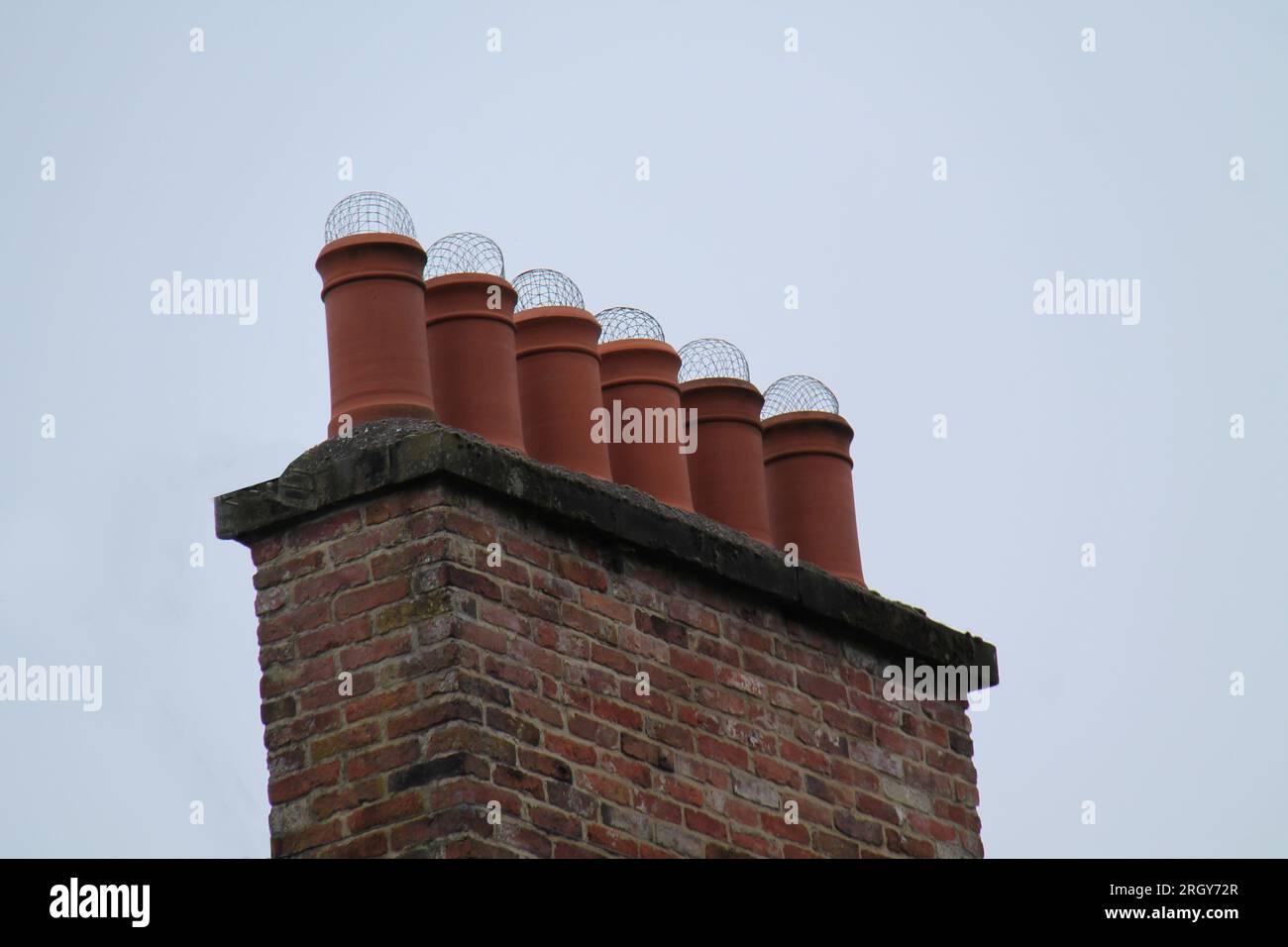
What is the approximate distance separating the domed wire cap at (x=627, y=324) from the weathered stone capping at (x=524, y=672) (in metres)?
0.92

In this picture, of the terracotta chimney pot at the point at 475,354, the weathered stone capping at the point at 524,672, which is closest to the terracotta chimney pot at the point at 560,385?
the terracotta chimney pot at the point at 475,354

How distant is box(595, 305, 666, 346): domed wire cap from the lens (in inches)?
290

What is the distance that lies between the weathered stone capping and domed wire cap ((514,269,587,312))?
85 centimetres

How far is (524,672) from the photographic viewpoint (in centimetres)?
582

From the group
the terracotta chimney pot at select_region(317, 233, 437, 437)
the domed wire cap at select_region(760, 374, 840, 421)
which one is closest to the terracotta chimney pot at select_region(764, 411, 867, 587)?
the domed wire cap at select_region(760, 374, 840, 421)

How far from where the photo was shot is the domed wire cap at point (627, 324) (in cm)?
736

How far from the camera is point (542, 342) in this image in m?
6.91

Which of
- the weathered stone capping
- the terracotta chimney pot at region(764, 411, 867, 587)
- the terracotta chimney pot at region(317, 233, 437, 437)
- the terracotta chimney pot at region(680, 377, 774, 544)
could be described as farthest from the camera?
the terracotta chimney pot at region(764, 411, 867, 587)

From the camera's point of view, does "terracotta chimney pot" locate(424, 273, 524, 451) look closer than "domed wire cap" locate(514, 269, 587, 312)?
Yes

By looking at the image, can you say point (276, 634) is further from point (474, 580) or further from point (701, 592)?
point (701, 592)

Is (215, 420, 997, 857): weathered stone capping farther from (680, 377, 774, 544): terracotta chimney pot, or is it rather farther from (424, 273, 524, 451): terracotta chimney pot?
(680, 377, 774, 544): terracotta chimney pot

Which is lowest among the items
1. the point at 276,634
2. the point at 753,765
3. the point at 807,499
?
the point at 753,765

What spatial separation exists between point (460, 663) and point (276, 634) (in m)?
0.69
